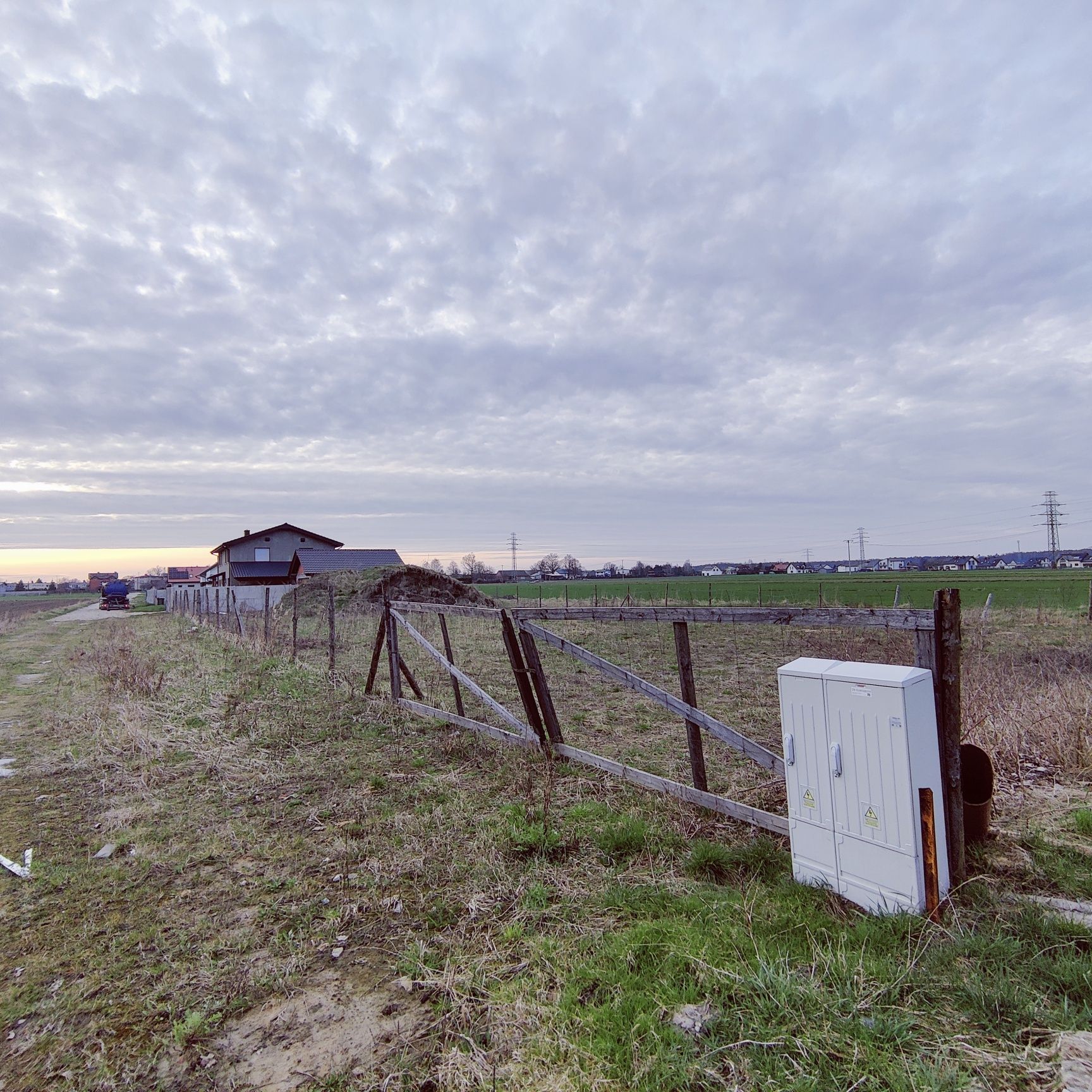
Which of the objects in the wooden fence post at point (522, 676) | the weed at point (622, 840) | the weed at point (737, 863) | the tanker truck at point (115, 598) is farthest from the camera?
the tanker truck at point (115, 598)

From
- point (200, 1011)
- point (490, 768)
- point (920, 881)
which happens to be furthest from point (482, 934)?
point (490, 768)

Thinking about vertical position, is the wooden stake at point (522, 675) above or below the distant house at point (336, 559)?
below

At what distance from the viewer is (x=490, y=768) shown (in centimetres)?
614

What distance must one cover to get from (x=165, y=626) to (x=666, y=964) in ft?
90.2

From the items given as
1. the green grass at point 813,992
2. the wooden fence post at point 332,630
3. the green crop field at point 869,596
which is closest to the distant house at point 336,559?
the green crop field at point 869,596

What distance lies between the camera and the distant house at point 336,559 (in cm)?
4184

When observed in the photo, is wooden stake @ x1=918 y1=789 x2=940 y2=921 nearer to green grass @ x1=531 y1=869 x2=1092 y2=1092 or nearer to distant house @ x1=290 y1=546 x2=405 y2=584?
green grass @ x1=531 y1=869 x2=1092 y2=1092

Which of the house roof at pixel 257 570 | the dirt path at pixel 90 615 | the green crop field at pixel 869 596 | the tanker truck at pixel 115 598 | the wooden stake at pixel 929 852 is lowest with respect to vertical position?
the green crop field at pixel 869 596

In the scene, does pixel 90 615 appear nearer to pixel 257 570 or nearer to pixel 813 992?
pixel 257 570

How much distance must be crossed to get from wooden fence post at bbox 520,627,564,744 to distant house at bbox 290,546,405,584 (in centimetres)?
3618

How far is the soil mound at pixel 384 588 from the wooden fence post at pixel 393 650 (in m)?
16.7

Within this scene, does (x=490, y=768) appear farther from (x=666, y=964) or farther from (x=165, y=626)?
(x=165, y=626)

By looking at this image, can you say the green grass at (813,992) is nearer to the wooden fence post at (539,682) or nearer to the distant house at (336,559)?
the wooden fence post at (539,682)

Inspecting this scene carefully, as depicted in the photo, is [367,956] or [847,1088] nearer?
[847,1088]
